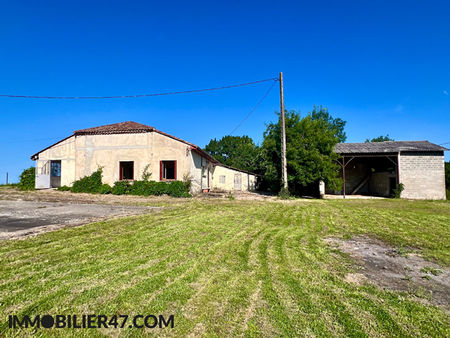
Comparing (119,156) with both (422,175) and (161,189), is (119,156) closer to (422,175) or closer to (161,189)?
(161,189)

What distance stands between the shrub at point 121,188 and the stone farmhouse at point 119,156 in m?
0.71

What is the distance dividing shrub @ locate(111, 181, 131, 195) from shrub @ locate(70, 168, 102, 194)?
4.94 ft

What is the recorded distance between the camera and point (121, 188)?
1518cm

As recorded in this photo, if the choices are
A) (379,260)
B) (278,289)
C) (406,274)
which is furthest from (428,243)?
(278,289)

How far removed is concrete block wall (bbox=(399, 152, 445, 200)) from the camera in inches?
636

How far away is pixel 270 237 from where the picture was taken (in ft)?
15.5

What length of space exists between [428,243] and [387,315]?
356 cm

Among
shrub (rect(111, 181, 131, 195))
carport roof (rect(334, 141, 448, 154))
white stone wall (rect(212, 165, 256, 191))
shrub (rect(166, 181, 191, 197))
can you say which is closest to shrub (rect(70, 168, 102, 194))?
shrub (rect(111, 181, 131, 195))

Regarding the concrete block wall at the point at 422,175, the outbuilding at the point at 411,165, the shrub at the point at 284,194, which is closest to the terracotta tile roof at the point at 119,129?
the shrub at the point at 284,194

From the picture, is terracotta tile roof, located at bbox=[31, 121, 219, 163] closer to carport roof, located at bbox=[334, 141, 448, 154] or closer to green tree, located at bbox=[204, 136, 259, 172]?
carport roof, located at bbox=[334, 141, 448, 154]

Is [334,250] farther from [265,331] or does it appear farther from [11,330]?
[11,330]

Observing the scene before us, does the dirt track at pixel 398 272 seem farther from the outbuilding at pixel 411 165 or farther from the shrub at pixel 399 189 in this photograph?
the shrub at pixel 399 189

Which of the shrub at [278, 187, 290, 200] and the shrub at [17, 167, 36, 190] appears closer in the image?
the shrub at [278, 187, 290, 200]

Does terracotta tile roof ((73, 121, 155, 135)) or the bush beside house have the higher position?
terracotta tile roof ((73, 121, 155, 135))
